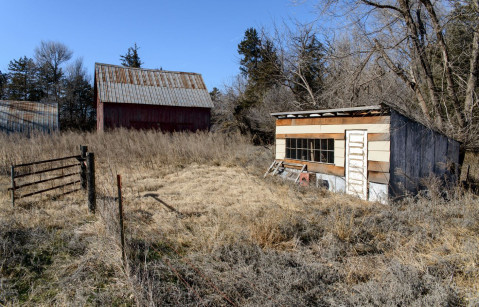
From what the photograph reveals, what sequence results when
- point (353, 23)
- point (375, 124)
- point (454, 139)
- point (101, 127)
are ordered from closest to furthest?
point (375, 124) → point (454, 139) → point (353, 23) → point (101, 127)

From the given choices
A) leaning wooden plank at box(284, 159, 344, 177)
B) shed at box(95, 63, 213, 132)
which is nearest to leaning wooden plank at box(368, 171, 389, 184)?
leaning wooden plank at box(284, 159, 344, 177)

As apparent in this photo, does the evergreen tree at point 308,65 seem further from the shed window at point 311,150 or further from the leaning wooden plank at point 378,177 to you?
the leaning wooden plank at point 378,177

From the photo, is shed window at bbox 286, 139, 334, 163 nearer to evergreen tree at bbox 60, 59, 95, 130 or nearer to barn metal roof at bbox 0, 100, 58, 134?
barn metal roof at bbox 0, 100, 58, 134

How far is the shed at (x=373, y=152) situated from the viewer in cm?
780

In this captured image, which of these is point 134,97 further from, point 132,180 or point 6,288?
point 6,288

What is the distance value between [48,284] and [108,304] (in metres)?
0.97

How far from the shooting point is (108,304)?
11.5ft

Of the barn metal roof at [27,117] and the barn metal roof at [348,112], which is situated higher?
the barn metal roof at [27,117]

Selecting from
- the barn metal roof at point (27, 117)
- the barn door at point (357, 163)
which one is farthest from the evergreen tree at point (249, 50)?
the barn door at point (357, 163)

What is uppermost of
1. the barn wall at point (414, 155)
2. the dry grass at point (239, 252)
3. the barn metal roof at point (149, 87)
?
the barn metal roof at point (149, 87)

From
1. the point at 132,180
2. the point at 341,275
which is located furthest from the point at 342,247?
the point at 132,180

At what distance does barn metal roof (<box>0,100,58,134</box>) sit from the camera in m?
21.2

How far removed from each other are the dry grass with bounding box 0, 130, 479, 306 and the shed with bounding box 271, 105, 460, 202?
0.68 meters

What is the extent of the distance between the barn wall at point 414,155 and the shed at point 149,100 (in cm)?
1523
